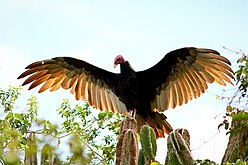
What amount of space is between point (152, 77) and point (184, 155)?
9.42ft

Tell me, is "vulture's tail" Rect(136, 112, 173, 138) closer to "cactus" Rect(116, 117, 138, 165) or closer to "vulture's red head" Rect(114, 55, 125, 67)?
"vulture's red head" Rect(114, 55, 125, 67)

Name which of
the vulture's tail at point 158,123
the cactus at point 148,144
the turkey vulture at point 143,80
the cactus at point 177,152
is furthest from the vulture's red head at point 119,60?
the cactus at point 177,152

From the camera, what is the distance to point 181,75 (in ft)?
19.4

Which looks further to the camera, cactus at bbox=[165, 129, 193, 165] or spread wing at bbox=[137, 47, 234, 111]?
spread wing at bbox=[137, 47, 234, 111]

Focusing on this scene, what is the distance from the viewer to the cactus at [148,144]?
10.7ft

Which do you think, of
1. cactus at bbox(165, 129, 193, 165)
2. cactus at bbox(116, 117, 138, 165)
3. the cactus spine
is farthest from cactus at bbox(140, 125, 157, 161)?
cactus at bbox(165, 129, 193, 165)

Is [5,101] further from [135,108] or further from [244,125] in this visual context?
[244,125]

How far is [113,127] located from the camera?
7727 millimetres

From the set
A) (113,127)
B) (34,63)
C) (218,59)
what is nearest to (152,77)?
(218,59)

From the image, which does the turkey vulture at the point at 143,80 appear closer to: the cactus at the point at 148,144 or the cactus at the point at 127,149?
the cactus at the point at 148,144

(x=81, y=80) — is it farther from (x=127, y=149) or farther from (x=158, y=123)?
(x=127, y=149)

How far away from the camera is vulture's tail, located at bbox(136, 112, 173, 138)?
542cm

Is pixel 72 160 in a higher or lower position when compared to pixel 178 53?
lower

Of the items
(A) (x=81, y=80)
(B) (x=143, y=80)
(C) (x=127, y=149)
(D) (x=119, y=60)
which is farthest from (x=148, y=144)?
(A) (x=81, y=80)
